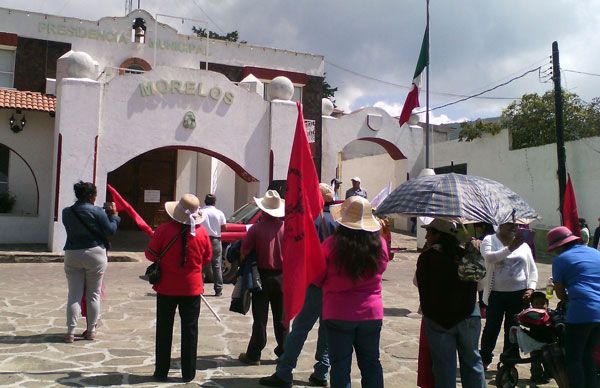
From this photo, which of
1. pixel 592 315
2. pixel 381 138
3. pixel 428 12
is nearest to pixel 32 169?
pixel 381 138

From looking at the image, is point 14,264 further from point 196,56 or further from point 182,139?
point 196,56

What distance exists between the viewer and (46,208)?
15.9m

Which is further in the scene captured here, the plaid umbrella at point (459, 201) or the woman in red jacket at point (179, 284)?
the woman in red jacket at point (179, 284)

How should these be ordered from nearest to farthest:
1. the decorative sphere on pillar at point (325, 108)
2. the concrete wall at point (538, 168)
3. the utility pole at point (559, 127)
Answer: the utility pole at point (559, 127)
the concrete wall at point (538, 168)
the decorative sphere on pillar at point (325, 108)

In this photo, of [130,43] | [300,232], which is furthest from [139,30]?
[300,232]

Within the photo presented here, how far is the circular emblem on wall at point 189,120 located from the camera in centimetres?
1510

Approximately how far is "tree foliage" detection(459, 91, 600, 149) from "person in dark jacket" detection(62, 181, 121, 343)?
2049 centimetres

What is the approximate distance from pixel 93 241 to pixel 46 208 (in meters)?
11.0

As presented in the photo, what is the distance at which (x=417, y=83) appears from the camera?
17.2 meters

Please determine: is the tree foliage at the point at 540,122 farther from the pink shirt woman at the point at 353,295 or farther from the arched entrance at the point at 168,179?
the pink shirt woman at the point at 353,295

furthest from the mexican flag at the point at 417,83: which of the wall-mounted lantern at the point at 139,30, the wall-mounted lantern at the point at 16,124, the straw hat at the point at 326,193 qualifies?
the straw hat at the point at 326,193

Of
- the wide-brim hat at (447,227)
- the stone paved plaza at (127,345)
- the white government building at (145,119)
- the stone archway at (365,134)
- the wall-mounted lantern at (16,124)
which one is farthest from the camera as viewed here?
the stone archway at (365,134)

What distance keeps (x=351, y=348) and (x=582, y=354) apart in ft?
6.54

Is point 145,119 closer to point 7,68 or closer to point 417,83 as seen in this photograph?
point 7,68
